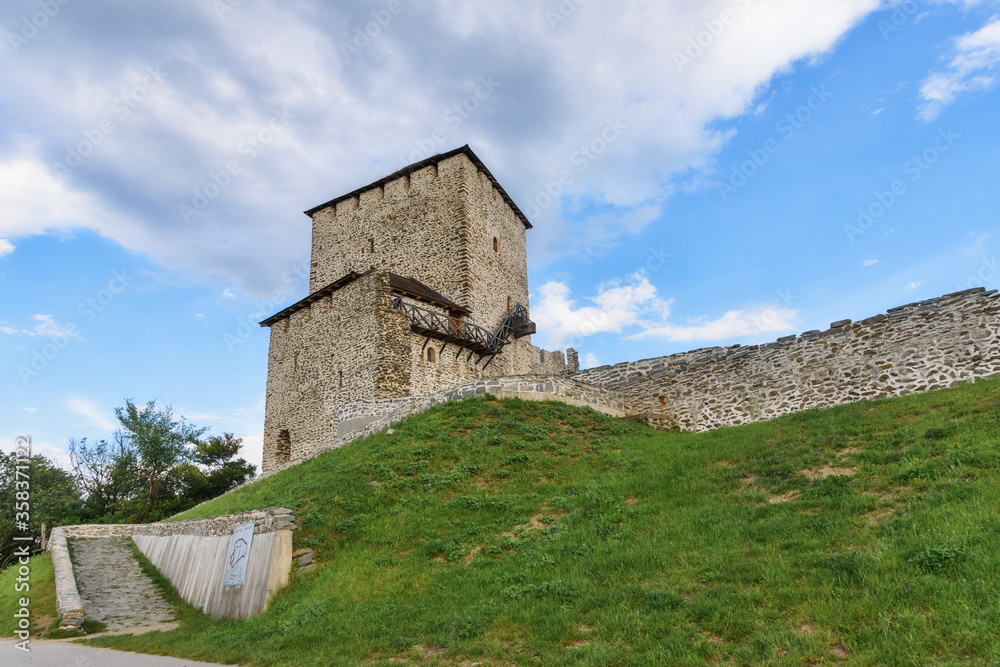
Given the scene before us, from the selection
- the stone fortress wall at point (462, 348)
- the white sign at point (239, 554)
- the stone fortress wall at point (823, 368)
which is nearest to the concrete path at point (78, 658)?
the white sign at point (239, 554)

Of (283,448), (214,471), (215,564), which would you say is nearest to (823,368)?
(215,564)

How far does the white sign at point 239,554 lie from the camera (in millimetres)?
9102

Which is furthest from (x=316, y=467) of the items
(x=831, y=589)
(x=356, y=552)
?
(x=831, y=589)

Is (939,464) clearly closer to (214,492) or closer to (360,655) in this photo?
(360,655)

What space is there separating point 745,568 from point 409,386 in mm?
15381

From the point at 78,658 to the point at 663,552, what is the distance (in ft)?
27.2

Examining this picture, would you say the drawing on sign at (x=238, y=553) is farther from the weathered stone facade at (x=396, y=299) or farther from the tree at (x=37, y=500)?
the tree at (x=37, y=500)

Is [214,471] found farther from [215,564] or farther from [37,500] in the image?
[215,564]

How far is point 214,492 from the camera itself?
27.8 meters

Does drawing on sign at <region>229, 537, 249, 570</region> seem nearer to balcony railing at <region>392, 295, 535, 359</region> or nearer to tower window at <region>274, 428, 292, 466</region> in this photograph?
balcony railing at <region>392, 295, 535, 359</region>

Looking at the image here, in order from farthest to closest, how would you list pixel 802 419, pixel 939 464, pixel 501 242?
1. pixel 501 242
2. pixel 802 419
3. pixel 939 464

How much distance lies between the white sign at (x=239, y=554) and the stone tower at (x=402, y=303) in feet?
30.3

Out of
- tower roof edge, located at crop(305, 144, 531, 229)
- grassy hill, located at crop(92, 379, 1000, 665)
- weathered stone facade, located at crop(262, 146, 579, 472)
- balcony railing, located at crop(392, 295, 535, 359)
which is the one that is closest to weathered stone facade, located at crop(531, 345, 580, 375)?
weathered stone facade, located at crop(262, 146, 579, 472)

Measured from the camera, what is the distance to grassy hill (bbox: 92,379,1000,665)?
4.45 metres
